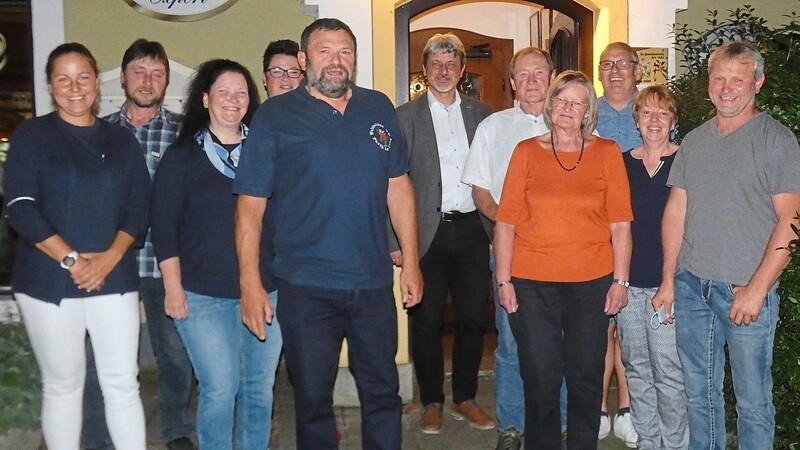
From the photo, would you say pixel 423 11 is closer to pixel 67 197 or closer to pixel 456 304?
pixel 456 304

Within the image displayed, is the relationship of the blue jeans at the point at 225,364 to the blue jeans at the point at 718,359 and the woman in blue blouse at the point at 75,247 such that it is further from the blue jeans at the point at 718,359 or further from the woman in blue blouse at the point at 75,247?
the blue jeans at the point at 718,359

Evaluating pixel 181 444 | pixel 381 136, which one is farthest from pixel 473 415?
pixel 381 136

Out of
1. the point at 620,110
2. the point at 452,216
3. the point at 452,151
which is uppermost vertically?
the point at 620,110

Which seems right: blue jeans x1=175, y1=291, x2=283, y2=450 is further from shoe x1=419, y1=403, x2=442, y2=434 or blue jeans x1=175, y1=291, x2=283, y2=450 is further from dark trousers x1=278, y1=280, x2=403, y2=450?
shoe x1=419, y1=403, x2=442, y2=434

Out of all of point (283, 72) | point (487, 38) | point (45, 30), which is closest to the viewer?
point (283, 72)

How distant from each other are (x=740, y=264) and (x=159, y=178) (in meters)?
2.65

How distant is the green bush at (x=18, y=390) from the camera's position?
4.48 metres

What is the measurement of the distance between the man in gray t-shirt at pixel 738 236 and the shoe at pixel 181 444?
2688 millimetres

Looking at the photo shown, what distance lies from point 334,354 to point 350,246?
19.4 inches

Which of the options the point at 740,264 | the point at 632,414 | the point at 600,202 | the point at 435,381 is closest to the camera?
the point at 740,264

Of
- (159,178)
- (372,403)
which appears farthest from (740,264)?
(159,178)

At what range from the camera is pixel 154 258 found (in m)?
4.90

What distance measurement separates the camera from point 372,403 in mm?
4035

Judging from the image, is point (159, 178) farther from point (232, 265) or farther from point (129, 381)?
point (129, 381)
